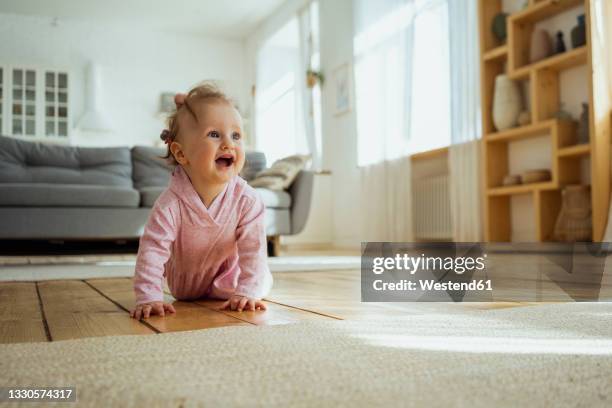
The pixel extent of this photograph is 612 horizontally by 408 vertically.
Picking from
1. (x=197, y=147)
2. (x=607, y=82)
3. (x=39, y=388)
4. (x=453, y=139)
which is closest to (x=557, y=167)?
(x=607, y=82)

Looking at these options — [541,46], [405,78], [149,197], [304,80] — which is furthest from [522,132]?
[304,80]

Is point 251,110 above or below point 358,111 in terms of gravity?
above

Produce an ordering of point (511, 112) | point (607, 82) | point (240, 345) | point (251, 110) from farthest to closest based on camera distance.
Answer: point (251, 110)
point (511, 112)
point (607, 82)
point (240, 345)

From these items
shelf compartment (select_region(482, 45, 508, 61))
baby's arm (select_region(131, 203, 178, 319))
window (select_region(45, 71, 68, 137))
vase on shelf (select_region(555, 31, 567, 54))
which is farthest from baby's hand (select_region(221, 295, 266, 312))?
window (select_region(45, 71, 68, 137))

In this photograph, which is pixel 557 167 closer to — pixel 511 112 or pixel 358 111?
pixel 511 112

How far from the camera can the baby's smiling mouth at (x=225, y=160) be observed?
1.15 m

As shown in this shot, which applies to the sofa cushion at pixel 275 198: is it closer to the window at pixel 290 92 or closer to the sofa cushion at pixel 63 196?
the sofa cushion at pixel 63 196

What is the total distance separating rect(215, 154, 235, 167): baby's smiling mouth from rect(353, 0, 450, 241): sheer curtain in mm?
3313

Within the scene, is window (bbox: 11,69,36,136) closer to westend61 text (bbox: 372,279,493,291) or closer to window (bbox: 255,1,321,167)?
window (bbox: 255,1,321,167)

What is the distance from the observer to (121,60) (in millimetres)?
7559

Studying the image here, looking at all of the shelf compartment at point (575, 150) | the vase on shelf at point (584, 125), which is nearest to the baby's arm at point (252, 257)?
the shelf compartment at point (575, 150)

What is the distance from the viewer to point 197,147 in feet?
3.74

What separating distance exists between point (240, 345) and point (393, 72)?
162 inches

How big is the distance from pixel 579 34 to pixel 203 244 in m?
2.71
